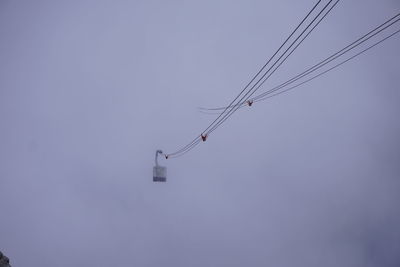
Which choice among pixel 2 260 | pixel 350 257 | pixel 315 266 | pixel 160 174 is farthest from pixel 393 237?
pixel 2 260

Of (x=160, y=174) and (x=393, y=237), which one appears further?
(x=393, y=237)

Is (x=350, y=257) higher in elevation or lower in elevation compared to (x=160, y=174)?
lower

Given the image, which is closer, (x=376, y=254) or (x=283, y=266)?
(x=283, y=266)

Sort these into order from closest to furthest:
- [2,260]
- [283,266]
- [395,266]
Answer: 1. [2,260]
2. [283,266]
3. [395,266]

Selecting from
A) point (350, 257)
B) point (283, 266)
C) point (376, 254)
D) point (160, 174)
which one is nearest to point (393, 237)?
point (376, 254)

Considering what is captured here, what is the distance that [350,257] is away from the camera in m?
65.7

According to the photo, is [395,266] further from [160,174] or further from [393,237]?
[160,174]

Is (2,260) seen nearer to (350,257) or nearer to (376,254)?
(350,257)

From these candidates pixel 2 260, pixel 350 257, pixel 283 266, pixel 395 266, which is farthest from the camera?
pixel 395 266

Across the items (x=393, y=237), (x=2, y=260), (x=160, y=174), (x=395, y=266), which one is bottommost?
(x=395, y=266)

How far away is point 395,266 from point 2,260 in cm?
9080

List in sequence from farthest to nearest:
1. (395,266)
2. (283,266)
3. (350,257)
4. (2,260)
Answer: (395,266), (350,257), (283,266), (2,260)

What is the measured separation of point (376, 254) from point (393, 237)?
24.2ft

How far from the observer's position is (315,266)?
62219 mm
